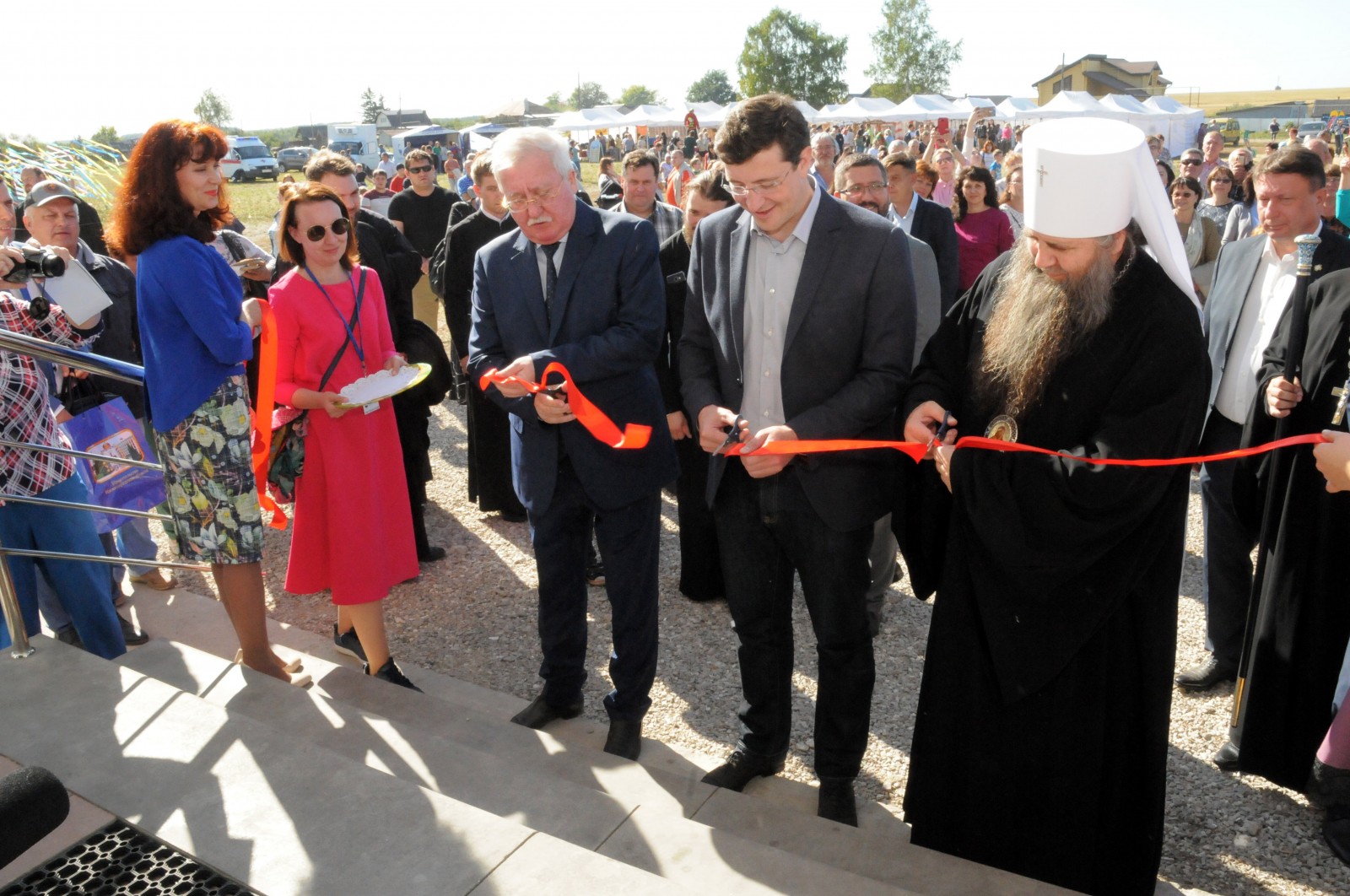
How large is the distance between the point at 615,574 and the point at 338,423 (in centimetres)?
134

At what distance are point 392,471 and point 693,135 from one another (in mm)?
29995

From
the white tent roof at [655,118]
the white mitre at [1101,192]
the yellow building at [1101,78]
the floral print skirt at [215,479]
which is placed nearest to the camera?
the white mitre at [1101,192]

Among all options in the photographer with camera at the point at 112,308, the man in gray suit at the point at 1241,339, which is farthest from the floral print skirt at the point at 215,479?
the man in gray suit at the point at 1241,339

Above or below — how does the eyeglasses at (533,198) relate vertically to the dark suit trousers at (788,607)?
above

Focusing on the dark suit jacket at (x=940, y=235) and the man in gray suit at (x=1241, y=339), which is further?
the dark suit jacket at (x=940, y=235)

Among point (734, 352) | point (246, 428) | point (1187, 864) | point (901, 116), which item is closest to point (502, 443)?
point (246, 428)

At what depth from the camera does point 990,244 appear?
7.20 metres

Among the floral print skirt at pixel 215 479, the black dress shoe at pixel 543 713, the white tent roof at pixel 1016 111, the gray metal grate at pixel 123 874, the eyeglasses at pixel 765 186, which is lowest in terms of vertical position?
the black dress shoe at pixel 543 713

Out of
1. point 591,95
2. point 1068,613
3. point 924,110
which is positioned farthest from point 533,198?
point 591,95

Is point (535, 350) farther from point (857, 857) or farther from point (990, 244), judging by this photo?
point (990, 244)

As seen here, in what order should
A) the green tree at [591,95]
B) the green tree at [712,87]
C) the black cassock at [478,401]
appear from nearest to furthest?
the black cassock at [478,401] → the green tree at [712,87] → the green tree at [591,95]

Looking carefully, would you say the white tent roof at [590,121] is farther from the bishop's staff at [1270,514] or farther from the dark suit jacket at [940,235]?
the bishop's staff at [1270,514]

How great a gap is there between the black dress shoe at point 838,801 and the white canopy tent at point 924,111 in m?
40.0

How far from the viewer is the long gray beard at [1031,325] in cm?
279
